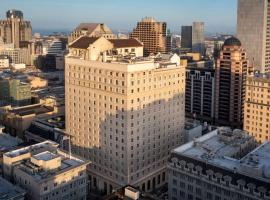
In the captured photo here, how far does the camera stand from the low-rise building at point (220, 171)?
269 feet

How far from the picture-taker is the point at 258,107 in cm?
13738

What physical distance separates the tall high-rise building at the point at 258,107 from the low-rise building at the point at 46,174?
237 feet

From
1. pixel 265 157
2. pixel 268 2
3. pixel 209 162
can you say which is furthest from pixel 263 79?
pixel 268 2

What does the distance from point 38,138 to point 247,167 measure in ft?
267

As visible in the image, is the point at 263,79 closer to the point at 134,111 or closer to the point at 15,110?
the point at 134,111

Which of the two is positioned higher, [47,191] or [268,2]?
[268,2]

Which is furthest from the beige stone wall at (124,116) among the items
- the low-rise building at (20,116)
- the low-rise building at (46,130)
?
the low-rise building at (20,116)

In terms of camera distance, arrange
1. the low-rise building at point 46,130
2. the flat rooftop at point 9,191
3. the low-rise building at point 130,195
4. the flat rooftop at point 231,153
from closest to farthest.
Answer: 1. the low-rise building at point 130,195
2. the flat rooftop at point 9,191
3. the flat rooftop at point 231,153
4. the low-rise building at point 46,130

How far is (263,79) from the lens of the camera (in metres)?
136

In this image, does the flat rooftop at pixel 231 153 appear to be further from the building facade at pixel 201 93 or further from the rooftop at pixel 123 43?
the building facade at pixel 201 93

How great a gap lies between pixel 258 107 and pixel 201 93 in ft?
165

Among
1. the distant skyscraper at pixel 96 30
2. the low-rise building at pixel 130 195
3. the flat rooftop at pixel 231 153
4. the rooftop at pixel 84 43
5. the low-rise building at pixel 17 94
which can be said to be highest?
the distant skyscraper at pixel 96 30

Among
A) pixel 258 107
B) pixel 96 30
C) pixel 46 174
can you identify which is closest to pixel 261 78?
pixel 258 107

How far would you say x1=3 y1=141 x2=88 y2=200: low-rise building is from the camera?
8550cm
